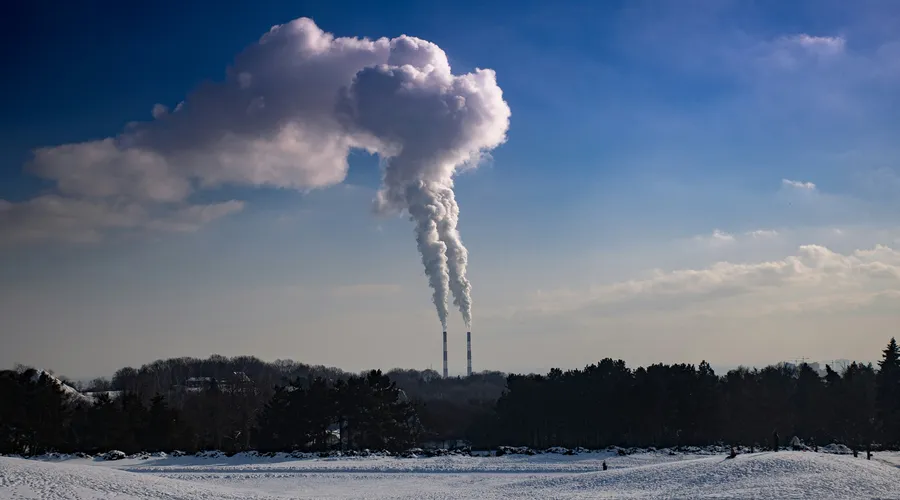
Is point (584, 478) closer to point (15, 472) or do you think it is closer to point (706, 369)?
point (15, 472)

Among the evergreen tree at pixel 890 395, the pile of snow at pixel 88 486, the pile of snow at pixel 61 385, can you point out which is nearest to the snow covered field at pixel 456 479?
the pile of snow at pixel 88 486

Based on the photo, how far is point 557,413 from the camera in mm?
73375

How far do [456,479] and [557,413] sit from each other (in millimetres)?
33108

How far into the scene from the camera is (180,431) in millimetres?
67375

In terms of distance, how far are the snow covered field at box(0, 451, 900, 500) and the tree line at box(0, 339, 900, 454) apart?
1313 centimetres

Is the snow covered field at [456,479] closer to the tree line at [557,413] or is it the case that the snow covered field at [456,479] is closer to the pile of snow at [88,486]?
the pile of snow at [88,486]

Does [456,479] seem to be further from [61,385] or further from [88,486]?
[61,385]

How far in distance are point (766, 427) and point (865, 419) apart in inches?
338

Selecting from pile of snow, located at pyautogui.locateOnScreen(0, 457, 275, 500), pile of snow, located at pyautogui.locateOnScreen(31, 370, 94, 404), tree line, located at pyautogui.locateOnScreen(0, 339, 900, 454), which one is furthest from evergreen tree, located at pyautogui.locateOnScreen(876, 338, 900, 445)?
pile of snow, located at pyautogui.locateOnScreen(31, 370, 94, 404)

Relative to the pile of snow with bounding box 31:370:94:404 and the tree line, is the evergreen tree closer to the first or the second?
→ the tree line

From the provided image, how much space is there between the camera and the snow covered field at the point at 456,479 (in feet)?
102

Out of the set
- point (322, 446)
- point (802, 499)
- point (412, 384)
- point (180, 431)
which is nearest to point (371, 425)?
point (322, 446)

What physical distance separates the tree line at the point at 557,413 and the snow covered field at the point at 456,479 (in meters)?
13.1

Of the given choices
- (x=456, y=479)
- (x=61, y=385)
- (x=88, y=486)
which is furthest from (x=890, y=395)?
(x=61, y=385)
